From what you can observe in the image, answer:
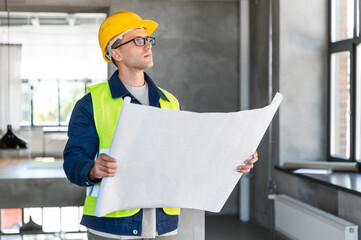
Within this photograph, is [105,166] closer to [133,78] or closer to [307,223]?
[133,78]

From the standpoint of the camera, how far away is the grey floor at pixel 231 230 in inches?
205

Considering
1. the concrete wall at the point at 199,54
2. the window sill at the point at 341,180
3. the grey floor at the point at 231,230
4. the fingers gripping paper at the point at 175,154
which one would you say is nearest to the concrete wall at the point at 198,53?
the concrete wall at the point at 199,54

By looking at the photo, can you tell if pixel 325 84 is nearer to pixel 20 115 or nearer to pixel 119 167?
pixel 20 115

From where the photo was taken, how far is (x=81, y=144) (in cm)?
157

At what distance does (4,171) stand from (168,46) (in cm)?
236

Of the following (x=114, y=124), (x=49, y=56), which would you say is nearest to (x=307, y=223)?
(x=114, y=124)

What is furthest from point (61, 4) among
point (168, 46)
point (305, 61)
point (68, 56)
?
point (305, 61)

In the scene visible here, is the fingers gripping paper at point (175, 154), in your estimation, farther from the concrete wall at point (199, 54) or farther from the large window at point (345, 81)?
the concrete wall at point (199, 54)

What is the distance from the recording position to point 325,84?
5.11 m

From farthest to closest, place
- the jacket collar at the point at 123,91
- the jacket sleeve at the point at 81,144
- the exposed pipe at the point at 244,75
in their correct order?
the exposed pipe at the point at 244,75
the jacket collar at the point at 123,91
the jacket sleeve at the point at 81,144

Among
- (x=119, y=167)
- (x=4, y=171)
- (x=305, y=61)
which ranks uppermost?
(x=305, y=61)

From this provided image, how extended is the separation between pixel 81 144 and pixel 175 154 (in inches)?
12.0

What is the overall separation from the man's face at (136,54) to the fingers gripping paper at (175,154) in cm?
36

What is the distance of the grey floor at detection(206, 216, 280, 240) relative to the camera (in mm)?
5219
